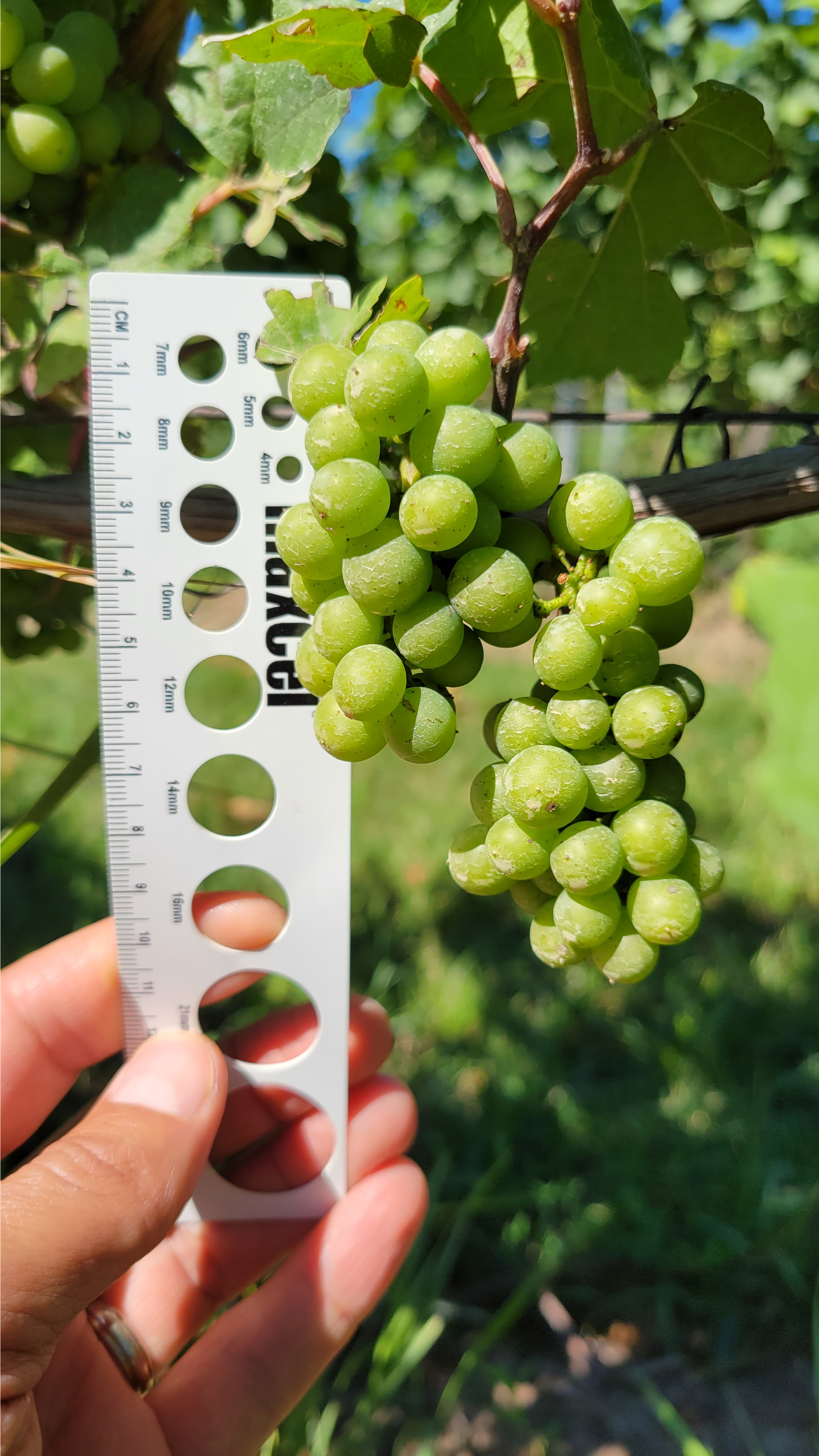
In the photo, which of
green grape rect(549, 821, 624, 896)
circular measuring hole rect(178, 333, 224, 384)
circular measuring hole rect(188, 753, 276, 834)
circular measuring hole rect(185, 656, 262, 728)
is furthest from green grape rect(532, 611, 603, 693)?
circular measuring hole rect(185, 656, 262, 728)

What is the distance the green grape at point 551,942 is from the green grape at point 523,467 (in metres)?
0.33

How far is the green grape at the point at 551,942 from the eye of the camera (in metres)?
0.76

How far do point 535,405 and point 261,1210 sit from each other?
1979 mm

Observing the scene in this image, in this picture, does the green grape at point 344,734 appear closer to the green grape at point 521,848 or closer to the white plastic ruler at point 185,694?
the green grape at point 521,848

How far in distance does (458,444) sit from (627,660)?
0.21m

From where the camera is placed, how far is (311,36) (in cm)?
67

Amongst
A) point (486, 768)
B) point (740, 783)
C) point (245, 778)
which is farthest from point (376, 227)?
point (486, 768)

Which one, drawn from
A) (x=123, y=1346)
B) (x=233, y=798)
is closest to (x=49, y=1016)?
(x=123, y=1346)

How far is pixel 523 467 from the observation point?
26.4 inches

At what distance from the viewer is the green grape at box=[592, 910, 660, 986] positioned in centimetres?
75

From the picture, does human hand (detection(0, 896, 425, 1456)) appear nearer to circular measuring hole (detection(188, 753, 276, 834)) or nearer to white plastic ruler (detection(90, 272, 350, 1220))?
white plastic ruler (detection(90, 272, 350, 1220))

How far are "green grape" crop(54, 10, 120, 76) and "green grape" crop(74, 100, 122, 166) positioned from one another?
0.04 m

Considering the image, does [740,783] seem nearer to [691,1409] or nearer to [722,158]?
[691,1409]

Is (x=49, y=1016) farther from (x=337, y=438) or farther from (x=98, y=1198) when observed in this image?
(x=337, y=438)
